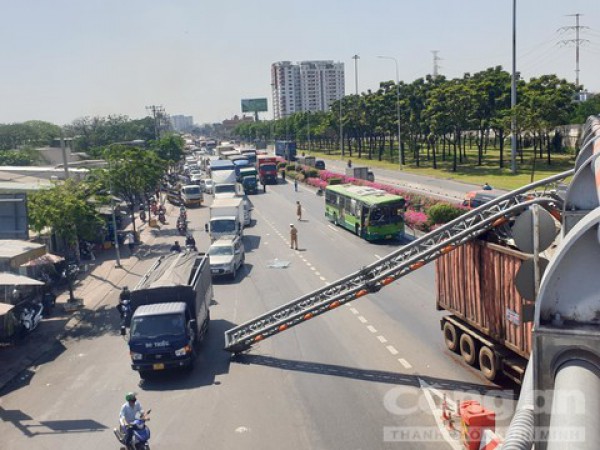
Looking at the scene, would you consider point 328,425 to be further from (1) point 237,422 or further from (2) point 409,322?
(2) point 409,322

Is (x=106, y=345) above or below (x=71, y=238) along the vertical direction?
below

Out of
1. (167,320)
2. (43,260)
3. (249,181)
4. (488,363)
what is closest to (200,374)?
(167,320)

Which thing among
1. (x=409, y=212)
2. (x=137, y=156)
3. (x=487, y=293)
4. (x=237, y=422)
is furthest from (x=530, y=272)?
(x=137, y=156)

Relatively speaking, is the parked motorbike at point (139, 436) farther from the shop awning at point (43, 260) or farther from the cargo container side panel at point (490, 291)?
the shop awning at point (43, 260)

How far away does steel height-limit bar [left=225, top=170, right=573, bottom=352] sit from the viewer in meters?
14.2

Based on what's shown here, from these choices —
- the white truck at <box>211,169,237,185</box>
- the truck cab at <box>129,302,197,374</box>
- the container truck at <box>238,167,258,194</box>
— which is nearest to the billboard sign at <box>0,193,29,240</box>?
the truck cab at <box>129,302,197,374</box>

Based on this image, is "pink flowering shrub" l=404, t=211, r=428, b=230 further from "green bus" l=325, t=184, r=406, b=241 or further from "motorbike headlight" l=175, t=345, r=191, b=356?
"motorbike headlight" l=175, t=345, r=191, b=356

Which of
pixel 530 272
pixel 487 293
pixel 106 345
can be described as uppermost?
pixel 530 272

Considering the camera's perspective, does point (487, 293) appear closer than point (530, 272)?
No

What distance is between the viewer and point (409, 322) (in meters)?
19.3

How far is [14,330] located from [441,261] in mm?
14554

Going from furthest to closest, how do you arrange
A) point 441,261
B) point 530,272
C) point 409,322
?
point 409,322 → point 441,261 → point 530,272

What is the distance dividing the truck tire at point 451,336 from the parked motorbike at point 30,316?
572 inches

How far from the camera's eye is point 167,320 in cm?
1574
